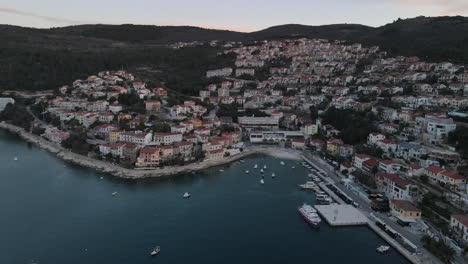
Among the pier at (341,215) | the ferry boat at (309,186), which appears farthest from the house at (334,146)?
the pier at (341,215)

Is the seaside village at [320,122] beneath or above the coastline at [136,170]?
above

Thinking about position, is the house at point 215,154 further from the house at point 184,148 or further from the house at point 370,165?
the house at point 370,165

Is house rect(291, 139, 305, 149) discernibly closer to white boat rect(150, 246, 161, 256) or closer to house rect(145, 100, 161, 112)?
house rect(145, 100, 161, 112)

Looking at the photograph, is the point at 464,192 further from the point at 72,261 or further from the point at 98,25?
the point at 98,25

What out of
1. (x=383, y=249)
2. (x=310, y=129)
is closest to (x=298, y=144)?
(x=310, y=129)

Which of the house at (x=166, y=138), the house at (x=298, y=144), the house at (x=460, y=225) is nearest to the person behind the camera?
the house at (x=460, y=225)

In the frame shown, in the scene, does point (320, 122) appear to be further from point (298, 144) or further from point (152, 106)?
point (152, 106)
